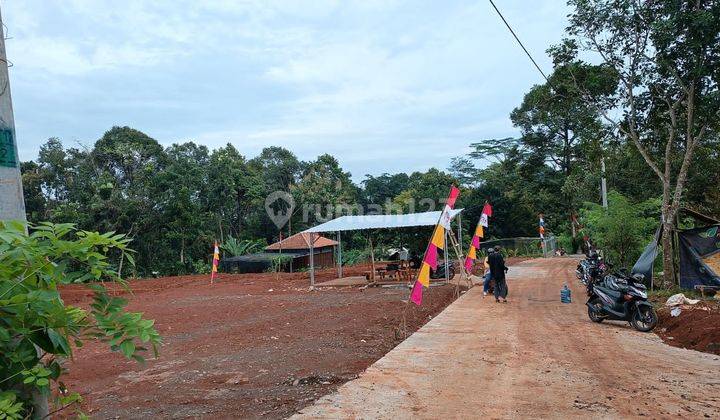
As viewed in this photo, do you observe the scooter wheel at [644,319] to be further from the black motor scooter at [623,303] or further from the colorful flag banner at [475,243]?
A: the colorful flag banner at [475,243]

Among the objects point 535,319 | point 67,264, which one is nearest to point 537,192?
point 535,319

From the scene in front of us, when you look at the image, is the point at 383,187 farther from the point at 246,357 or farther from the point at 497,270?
the point at 246,357

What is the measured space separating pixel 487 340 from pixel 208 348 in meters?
4.21

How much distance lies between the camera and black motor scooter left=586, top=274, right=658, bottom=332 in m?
8.34

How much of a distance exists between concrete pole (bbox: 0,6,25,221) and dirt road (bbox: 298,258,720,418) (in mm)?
2894

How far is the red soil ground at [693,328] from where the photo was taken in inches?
276

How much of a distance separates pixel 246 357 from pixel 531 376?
3.71m

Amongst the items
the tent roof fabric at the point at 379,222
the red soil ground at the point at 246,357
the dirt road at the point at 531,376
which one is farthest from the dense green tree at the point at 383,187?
the dirt road at the point at 531,376

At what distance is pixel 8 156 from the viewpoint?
2.44m

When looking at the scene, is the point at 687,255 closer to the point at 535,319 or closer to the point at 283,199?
the point at 535,319

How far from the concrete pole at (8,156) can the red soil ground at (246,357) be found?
679 millimetres

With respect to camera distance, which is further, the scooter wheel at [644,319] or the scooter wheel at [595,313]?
the scooter wheel at [595,313]

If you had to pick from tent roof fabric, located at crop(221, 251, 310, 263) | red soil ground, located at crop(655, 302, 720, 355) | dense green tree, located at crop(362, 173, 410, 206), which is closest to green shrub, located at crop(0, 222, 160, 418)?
red soil ground, located at crop(655, 302, 720, 355)

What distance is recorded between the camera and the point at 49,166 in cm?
2681
